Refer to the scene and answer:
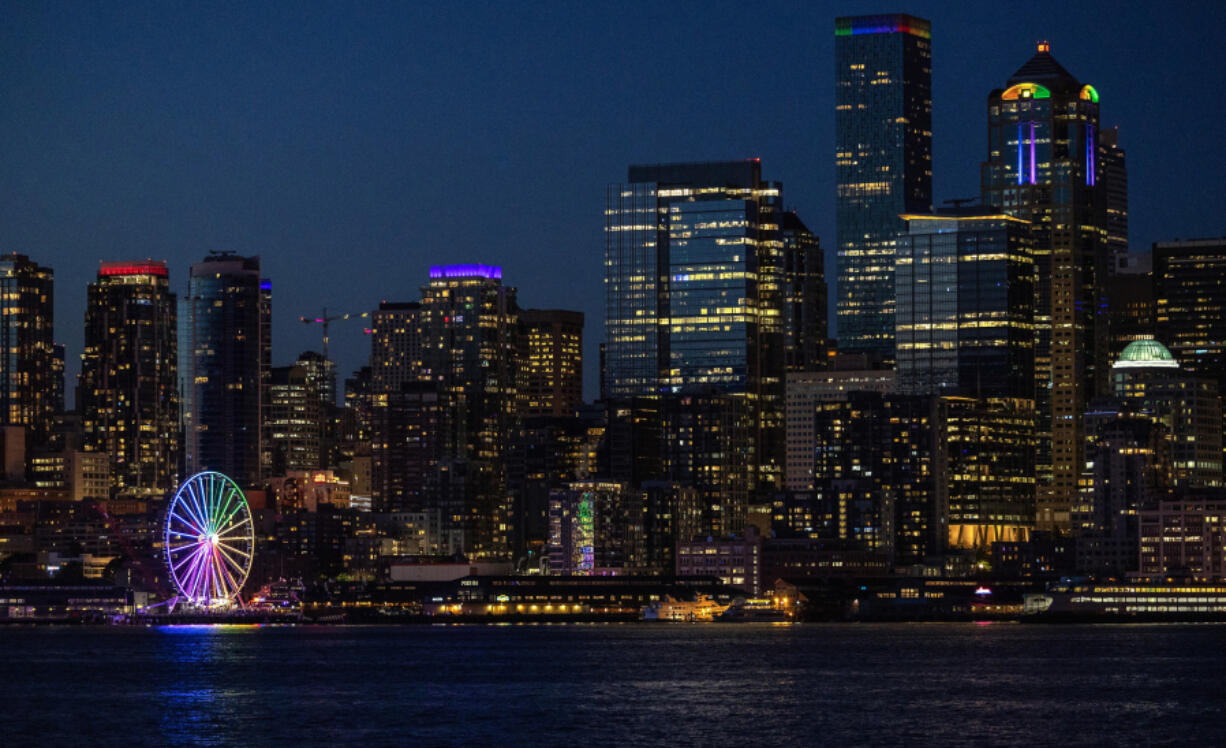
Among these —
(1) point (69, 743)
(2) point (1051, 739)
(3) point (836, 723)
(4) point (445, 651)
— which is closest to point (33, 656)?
(4) point (445, 651)

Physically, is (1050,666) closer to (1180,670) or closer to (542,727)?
(1180,670)

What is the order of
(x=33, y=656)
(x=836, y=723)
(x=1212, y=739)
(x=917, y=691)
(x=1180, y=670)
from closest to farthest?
(x=1212, y=739) < (x=836, y=723) < (x=917, y=691) < (x=1180, y=670) < (x=33, y=656)

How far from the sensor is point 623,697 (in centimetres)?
14412

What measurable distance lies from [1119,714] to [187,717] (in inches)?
1991

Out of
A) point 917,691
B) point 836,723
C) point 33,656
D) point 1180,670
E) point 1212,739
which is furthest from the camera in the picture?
point 33,656

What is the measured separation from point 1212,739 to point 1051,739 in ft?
25.6

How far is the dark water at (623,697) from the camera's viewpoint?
123 m

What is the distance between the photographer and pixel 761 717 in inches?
5182

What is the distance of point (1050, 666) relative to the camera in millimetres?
171000

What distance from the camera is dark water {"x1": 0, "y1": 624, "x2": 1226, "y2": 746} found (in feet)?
404

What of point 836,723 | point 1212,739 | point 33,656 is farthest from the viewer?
point 33,656

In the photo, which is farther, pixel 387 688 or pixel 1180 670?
pixel 1180 670

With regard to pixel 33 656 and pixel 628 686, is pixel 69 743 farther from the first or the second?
pixel 33 656

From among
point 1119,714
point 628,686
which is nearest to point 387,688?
point 628,686
